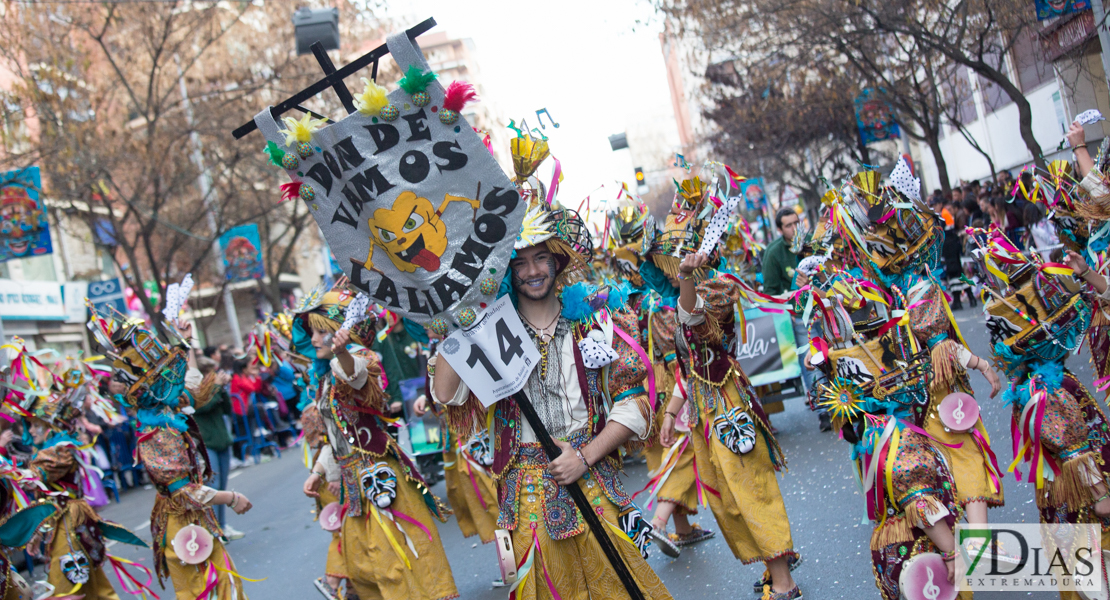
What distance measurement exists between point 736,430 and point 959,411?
1156mm

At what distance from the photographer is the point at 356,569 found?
19.0 feet

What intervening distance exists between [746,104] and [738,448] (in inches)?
906

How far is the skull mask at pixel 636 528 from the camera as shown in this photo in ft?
11.4

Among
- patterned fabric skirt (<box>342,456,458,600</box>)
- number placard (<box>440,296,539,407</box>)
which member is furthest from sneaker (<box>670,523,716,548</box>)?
number placard (<box>440,296,539,407</box>)

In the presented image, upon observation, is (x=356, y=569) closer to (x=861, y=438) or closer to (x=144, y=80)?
(x=861, y=438)

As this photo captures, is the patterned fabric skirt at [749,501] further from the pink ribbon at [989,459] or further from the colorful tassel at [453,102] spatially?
the colorful tassel at [453,102]

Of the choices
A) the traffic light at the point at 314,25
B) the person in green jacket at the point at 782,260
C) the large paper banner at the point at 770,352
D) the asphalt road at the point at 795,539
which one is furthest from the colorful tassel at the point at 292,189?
the traffic light at the point at 314,25

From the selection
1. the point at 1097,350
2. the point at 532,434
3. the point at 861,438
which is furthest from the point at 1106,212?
the point at 532,434

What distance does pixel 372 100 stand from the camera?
3250mm

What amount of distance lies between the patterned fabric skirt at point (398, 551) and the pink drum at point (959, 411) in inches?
116

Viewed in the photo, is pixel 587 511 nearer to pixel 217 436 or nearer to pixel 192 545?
pixel 192 545

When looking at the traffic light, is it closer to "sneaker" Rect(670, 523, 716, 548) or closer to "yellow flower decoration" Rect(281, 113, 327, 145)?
"sneaker" Rect(670, 523, 716, 548)

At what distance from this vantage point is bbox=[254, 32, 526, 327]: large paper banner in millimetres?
3320

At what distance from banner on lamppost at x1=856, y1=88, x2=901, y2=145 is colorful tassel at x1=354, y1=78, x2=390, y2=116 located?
51.9 feet
